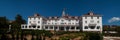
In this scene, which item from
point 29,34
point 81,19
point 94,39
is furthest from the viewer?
point 81,19

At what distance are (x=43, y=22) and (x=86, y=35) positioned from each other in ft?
126

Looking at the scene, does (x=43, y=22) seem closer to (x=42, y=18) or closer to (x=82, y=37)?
(x=42, y=18)

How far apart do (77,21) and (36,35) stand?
3444 cm

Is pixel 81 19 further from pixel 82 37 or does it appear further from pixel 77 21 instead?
pixel 82 37

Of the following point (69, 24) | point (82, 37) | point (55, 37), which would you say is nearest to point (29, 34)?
point (55, 37)

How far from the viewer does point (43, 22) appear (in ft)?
309

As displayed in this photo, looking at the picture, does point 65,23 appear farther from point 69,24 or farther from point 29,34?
point 29,34

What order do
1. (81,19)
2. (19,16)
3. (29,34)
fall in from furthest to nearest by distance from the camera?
1. (19,16)
2. (81,19)
3. (29,34)

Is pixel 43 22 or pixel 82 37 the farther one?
pixel 43 22

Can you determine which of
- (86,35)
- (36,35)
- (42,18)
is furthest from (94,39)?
(42,18)

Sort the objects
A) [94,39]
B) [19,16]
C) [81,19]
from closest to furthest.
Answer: [94,39]
[81,19]
[19,16]

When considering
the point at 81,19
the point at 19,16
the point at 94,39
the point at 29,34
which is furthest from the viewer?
the point at 19,16

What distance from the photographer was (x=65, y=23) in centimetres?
9138

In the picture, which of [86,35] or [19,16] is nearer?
[86,35]
